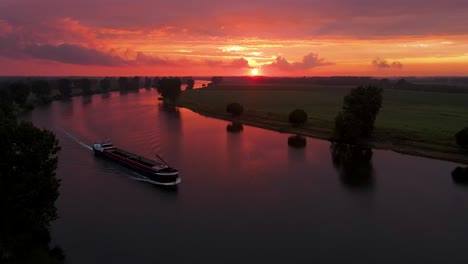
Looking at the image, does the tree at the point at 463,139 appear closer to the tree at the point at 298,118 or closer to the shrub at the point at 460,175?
the shrub at the point at 460,175

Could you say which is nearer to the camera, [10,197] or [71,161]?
[10,197]

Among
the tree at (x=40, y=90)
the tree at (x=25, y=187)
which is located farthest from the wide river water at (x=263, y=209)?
the tree at (x=40, y=90)

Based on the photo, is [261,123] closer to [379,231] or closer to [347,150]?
[347,150]

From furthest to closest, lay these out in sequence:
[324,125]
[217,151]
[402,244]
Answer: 1. [324,125]
2. [217,151]
3. [402,244]

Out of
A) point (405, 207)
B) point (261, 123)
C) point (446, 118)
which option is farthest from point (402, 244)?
point (446, 118)

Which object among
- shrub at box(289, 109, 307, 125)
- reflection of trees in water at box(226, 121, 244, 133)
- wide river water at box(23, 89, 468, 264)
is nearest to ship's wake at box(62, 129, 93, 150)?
wide river water at box(23, 89, 468, 264)
